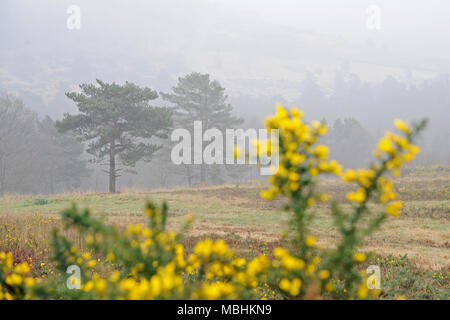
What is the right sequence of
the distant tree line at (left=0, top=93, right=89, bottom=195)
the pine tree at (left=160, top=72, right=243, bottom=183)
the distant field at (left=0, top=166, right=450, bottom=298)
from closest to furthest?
1. the distant field at (left=0, top=166, right=450, bottom=298)
2. the pine tree at (left=160, top=72, right=243, bottom=183)
3. the distant tree line at (left=0, top=93, right=89, bottom=195)

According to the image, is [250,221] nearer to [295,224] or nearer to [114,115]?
[295,224]

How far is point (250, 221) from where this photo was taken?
15.4 meters

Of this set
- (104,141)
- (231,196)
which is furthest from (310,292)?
(104,141)

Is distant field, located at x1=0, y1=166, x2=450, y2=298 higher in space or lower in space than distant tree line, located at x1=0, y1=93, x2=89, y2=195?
lower

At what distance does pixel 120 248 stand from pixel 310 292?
1322 millimetres

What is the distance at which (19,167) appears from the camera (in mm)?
45469

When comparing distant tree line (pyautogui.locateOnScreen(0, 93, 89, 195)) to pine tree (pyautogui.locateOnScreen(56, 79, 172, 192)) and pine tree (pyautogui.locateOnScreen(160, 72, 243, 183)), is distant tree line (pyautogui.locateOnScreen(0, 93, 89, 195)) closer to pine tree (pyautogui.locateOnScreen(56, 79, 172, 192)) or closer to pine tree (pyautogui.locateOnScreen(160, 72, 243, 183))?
pine tree (pyautogui.locateOnScreen(160, 72, 243, 183))

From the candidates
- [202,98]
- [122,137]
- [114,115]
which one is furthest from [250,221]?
[202,98]

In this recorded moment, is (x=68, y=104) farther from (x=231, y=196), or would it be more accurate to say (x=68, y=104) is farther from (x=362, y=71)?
(x=362, y=71)

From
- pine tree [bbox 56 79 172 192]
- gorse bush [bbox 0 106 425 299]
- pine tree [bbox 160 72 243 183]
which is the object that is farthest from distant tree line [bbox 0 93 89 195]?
gorse bush [bbox 0 106 425 299]

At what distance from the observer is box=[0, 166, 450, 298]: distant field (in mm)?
9625

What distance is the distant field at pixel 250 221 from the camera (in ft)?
31.6

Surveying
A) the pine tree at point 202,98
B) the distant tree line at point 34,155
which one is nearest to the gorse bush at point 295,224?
the pine tree at point 202,98

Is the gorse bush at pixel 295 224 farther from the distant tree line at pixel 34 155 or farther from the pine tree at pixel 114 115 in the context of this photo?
the distant tree line at pixel 34 155
